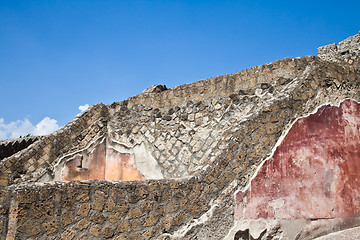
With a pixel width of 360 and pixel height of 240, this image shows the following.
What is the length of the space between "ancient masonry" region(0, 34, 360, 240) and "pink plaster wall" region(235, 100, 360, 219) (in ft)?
0.04

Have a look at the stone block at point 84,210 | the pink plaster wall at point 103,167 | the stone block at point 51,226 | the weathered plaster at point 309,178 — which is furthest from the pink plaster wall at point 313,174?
the pink plaster wall at point 103,167

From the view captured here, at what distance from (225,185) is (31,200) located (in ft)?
6.11

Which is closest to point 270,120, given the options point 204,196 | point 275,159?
point 275,159

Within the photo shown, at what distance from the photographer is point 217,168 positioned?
11.5 ft

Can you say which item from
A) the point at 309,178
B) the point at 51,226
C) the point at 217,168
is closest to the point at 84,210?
the point at 51,226

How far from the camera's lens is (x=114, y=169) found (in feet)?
20.0

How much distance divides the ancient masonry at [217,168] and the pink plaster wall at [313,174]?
0.5 inches

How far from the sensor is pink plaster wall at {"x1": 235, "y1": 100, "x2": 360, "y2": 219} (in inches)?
143

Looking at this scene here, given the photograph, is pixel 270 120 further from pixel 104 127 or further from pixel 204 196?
pixel 104 127

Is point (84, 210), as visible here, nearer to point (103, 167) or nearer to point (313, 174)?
point (313, 174)

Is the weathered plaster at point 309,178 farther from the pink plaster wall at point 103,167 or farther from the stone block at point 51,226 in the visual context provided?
the pink plaster wall at point 103,167

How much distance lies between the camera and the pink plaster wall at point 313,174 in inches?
143

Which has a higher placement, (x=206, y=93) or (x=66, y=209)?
(x=206, y=93)

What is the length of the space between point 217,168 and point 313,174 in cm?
119
